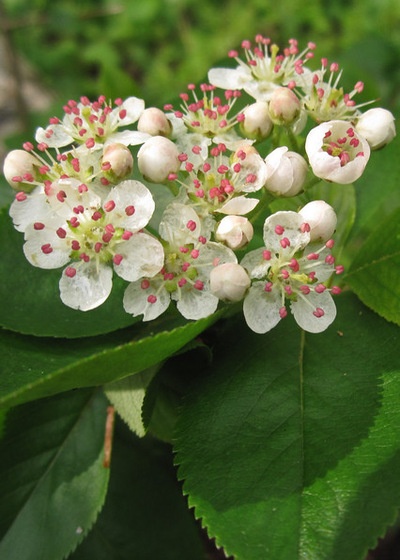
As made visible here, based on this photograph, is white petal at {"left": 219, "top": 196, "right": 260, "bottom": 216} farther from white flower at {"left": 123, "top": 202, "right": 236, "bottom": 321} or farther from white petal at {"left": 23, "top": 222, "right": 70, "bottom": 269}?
white petal at {"left": 23, "top": 222, "right": 70, "bottom": 269}

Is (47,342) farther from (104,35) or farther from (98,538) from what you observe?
(104,35)

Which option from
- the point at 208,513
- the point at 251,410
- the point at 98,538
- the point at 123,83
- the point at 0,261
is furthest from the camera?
the point at 123,83

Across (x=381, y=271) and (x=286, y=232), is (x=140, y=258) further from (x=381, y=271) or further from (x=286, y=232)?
(x=381, y=271)

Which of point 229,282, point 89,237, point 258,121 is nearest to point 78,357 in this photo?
point 89,237

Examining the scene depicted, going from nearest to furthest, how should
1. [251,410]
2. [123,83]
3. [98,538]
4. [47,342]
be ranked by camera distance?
[251,410] → [47,342] → [98,538] → [123,83]

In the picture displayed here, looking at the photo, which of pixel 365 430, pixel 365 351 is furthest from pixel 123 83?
pixel 365 430

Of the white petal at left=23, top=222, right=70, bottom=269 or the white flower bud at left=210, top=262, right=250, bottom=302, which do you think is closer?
the white flower bud at left=210, top=262, right=250, bottom=302

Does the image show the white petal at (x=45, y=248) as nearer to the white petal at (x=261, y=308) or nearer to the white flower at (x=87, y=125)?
the white flower at (x=87, y=125)

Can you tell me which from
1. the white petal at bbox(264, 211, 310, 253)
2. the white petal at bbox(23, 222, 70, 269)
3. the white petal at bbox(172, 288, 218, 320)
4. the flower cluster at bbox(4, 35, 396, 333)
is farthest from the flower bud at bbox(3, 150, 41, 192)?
the white petal at bbox(264, 211, 310, 253)
